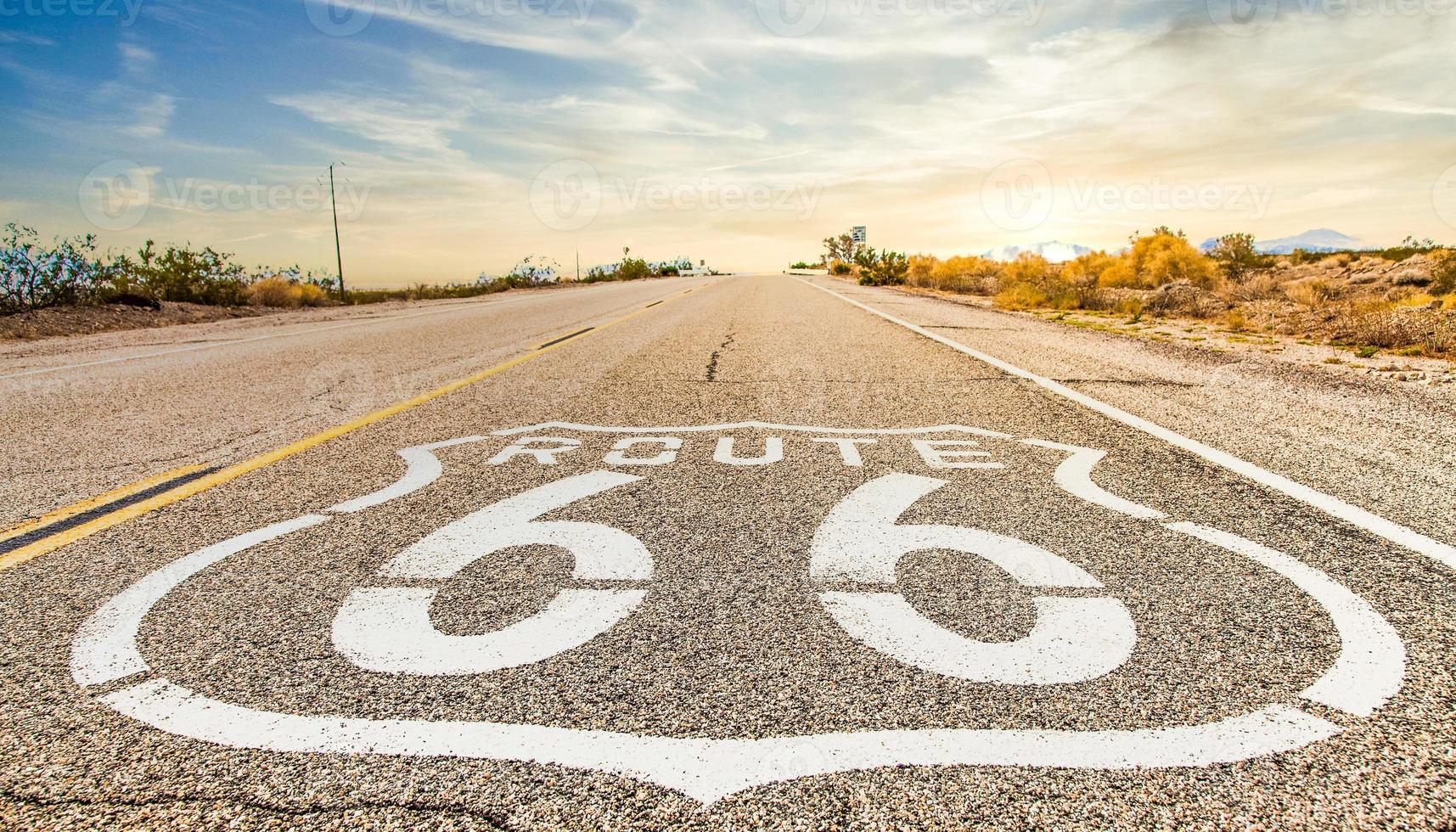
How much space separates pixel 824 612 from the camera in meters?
2.19

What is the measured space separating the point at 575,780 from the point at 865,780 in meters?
0.56

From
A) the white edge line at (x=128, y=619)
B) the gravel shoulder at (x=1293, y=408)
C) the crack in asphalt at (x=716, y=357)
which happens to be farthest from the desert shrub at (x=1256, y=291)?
the white edge line at (x=128, y=619)

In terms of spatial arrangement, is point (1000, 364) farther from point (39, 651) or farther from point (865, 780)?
point (39, 651)

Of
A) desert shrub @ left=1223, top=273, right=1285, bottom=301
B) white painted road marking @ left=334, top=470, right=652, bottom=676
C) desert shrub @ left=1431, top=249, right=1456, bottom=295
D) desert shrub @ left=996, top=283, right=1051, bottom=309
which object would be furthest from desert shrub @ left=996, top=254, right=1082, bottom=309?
white painted road marking @ left=334, top=470, right=652, bottom=676

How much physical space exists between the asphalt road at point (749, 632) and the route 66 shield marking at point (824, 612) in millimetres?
11

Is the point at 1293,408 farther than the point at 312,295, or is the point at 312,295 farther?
the point at 312,295

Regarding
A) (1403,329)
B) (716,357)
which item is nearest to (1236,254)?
(1403,329)

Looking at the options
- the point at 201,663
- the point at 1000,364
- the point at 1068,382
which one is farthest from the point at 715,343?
the point at 201,663

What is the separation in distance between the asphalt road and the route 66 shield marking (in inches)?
0.4

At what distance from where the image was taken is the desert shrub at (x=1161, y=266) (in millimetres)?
22844

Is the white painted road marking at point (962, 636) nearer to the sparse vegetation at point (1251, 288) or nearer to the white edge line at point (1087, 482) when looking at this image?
the white edge line at point (1087, 482)

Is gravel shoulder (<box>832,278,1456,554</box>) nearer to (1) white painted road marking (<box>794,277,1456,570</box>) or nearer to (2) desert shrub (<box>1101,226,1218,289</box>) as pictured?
(1) white painted road marking (<box>794,277,1456,570</box>)

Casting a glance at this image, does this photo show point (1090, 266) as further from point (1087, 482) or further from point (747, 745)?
point (747, 745)

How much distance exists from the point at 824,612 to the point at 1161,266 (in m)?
25.0
